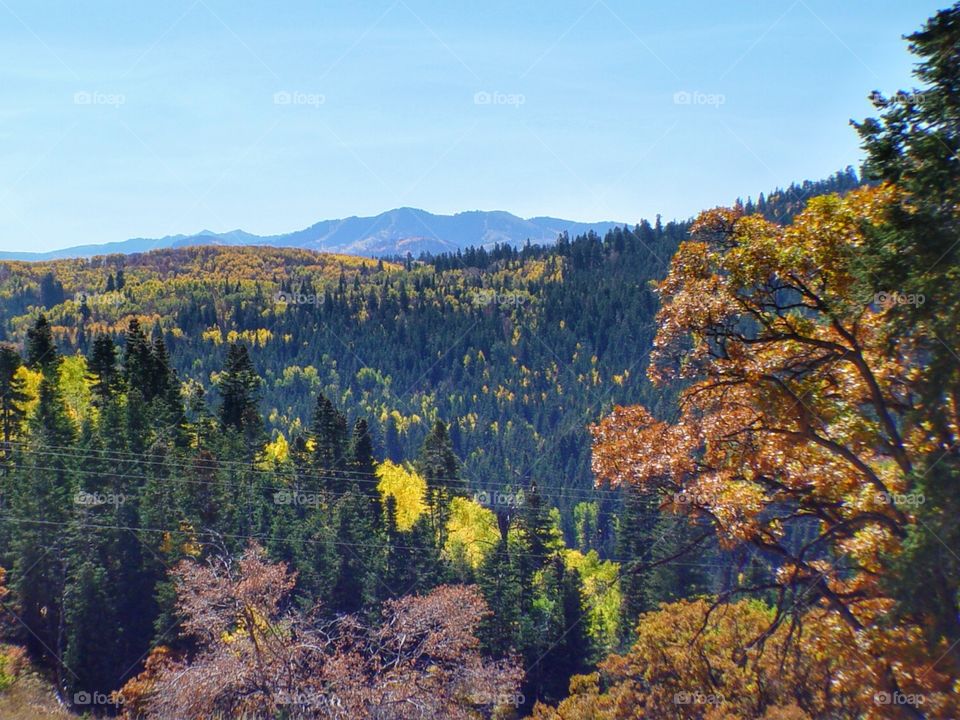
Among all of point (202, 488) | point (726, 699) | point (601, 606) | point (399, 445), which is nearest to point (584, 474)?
point (399, 445)

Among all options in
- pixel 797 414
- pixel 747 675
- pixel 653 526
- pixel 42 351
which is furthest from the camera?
pixel 42 351

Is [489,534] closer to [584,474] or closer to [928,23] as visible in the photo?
[928,23]

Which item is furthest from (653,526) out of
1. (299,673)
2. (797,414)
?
(797,414)

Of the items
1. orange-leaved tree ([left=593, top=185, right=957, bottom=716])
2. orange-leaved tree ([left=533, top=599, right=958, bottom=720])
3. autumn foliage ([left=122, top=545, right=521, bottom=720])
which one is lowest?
autumn foliage ([left=122, top=545, right=521, bottom=720])

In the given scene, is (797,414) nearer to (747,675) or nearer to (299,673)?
(747,675)

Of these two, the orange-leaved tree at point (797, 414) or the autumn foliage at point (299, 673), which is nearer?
the orange-leaved tree at point (797, 414)

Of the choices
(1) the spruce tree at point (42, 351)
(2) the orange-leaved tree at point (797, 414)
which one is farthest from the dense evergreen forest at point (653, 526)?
(1) the spruce tree at point (42, 351)

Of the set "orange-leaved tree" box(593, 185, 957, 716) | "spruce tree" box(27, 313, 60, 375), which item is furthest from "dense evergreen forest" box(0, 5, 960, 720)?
"spruce tree" box(27, 313, 60, 375)

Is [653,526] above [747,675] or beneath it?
beneath

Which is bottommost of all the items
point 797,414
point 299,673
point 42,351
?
point 299,673

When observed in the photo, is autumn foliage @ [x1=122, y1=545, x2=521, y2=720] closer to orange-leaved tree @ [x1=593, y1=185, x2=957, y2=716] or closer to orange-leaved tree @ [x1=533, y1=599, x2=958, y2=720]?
orange-leaved tree @ [x1=533, y1=599, x2=958, y2=720]

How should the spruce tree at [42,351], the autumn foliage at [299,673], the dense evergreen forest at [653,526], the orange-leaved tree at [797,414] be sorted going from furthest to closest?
the spruce tree at [42,351]
the autumn foliage at [299,673]
the orange-leaved tree at [797,414]
the dense evergreen forest at [653,526]

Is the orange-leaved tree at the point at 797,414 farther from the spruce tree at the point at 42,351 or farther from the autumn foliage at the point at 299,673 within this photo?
the spruce tree at the point at 42,351

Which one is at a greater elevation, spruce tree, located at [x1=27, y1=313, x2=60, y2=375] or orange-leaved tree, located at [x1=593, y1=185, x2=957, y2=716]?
orange-leaved tree, located at [x1=593, y1=185, x2=957, y2=716]
